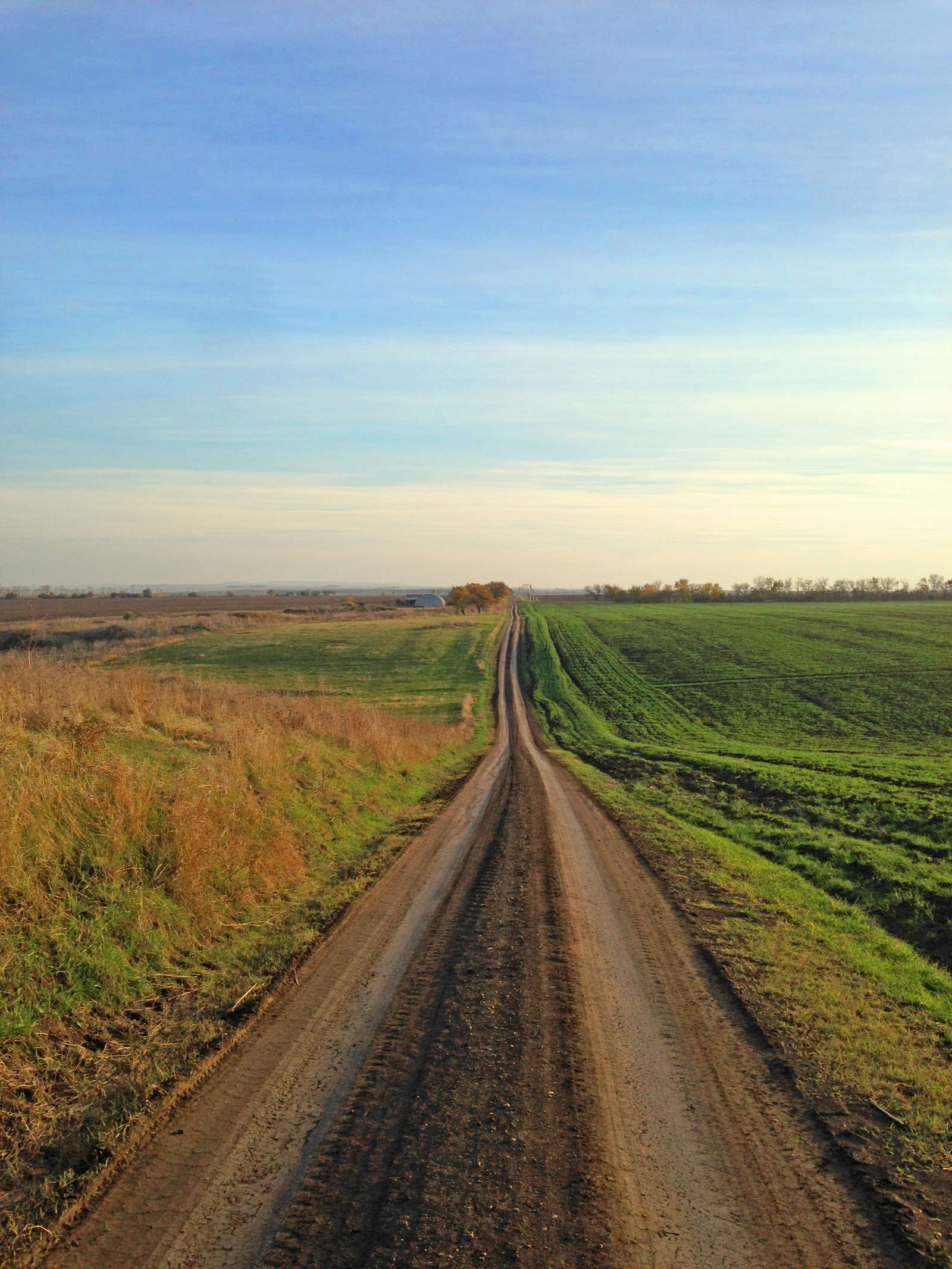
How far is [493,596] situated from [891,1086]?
149 m

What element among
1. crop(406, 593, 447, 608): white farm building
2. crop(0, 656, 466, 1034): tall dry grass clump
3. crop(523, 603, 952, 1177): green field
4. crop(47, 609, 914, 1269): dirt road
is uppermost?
crop(406, 593, 447, 608): white farm building

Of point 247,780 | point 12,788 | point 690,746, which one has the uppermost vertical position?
point 12,788

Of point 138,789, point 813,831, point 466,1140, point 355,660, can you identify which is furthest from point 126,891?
point 355,660

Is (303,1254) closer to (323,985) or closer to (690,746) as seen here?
(323,985)

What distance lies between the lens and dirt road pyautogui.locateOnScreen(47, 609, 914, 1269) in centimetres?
448

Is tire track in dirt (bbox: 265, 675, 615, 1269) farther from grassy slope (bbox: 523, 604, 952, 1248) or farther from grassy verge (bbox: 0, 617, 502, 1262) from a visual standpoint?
grassy slope (bbox: 523, 604, 952, 1248)

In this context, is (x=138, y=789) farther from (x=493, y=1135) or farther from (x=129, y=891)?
(x=493, y=1135)

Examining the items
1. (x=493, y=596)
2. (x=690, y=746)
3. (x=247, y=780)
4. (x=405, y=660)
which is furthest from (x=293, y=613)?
(x=247, y=780)

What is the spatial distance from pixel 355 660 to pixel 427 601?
10310cm

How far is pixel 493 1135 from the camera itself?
5.47 m

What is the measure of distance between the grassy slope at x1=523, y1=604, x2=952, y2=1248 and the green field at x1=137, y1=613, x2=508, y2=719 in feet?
21.3

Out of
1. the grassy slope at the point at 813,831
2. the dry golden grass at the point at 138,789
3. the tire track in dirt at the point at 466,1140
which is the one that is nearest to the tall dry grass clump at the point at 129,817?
the dry golden grass at the point at 138,789

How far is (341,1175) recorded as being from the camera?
16.5 feet

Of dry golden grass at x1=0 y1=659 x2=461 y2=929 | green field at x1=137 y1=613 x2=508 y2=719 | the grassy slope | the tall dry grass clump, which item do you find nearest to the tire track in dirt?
the grassy slope
